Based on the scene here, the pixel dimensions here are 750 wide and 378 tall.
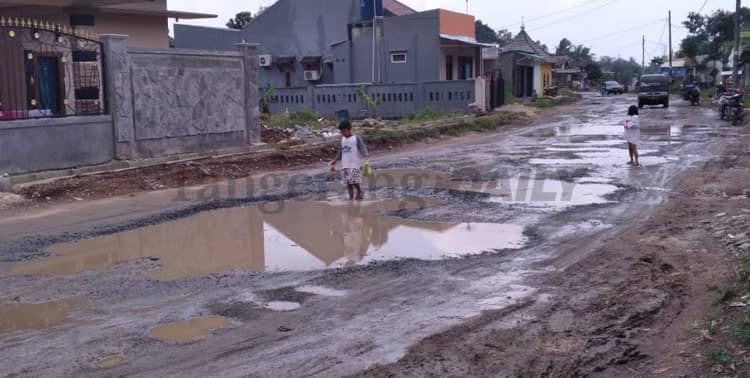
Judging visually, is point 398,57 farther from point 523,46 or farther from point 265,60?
point 523,46

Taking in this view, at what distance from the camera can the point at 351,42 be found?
3772 centimetres

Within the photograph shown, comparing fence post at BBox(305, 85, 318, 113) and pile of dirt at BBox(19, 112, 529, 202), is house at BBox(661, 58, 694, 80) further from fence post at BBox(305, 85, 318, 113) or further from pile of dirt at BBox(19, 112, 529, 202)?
pile of dirt at BBox(19, 112, 529, 202)

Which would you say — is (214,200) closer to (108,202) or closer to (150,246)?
(108,202)

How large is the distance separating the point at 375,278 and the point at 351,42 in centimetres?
3134

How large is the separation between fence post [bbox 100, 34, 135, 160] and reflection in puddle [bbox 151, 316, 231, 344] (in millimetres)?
9571

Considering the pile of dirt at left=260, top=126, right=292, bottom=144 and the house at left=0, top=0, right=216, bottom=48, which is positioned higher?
the house at left=0, top=0, right=216, bottom=48

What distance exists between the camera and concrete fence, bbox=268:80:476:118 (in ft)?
104

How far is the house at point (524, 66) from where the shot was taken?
5556cm

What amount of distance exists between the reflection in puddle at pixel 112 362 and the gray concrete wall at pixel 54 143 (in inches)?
348

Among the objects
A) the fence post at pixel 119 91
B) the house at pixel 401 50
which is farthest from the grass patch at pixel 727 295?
the house at pixel 401 50

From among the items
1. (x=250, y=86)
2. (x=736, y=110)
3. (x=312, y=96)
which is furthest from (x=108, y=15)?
(x=736, y=110)

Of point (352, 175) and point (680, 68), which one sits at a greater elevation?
→ point (680, 68)

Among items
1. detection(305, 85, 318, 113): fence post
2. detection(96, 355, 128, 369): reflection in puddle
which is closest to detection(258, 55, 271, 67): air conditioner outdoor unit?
detection(305, 85, 318, 113): fence post

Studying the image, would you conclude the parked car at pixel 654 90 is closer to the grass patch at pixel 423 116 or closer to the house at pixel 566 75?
the grass patch at pixel 423 116
